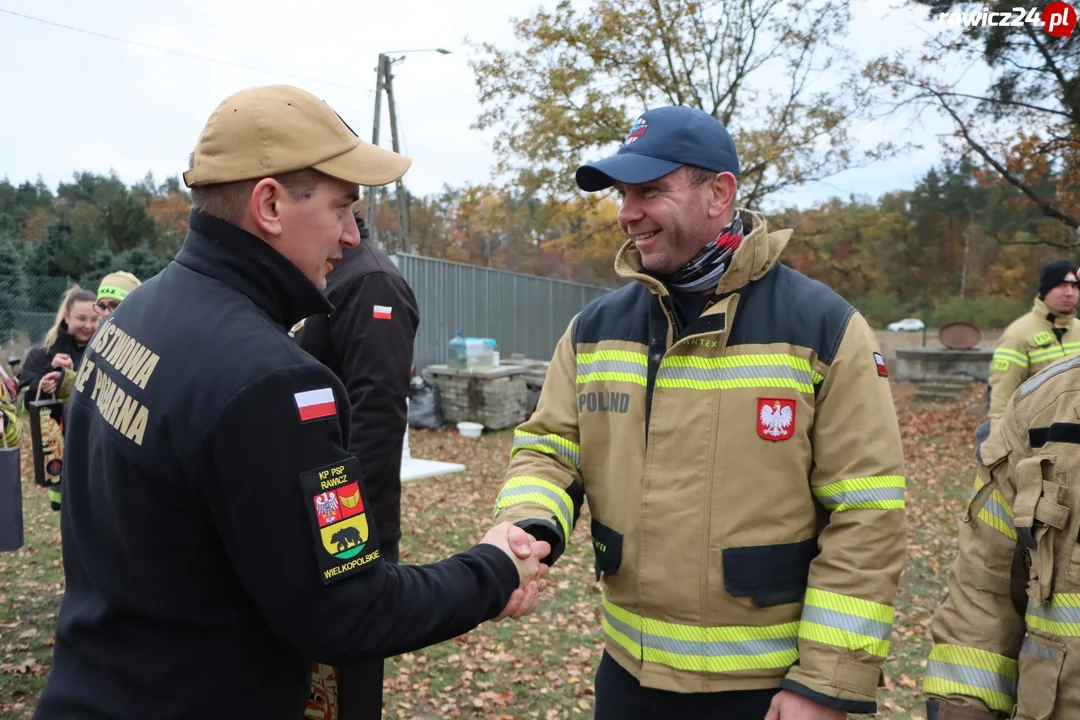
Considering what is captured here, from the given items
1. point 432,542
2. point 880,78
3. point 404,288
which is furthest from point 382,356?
point 880,78

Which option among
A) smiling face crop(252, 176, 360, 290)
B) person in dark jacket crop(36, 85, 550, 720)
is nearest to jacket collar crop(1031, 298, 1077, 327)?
person in dark jacket crop(36, 85, 550, 720)

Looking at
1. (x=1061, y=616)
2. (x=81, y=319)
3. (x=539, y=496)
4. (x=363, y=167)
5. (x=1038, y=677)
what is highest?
(x=363, y=167)

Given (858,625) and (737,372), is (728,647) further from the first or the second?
(737,372)

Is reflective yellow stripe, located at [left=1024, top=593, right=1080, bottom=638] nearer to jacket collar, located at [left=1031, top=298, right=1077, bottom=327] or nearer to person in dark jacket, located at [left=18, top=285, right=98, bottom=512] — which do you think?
jacket collar, located at [left=1031, top=298, right=1077, bottom=327]

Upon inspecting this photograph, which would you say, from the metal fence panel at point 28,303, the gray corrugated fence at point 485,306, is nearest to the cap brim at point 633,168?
the gray corrugated fence at point 485,306

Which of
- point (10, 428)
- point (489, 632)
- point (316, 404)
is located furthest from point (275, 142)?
point (489, 632)

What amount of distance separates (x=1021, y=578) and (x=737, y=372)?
79cm

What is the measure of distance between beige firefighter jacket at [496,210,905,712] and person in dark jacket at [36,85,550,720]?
555mm

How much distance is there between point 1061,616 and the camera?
1.73 meters

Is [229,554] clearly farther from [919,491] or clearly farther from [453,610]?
[919,491]

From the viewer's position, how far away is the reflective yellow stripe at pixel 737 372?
2047mm

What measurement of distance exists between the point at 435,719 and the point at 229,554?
3.10 meters

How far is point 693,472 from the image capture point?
6.84 feet

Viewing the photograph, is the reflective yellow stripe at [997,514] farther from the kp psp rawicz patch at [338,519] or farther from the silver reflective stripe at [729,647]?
the kp psp rawicz patch at [338,519]
